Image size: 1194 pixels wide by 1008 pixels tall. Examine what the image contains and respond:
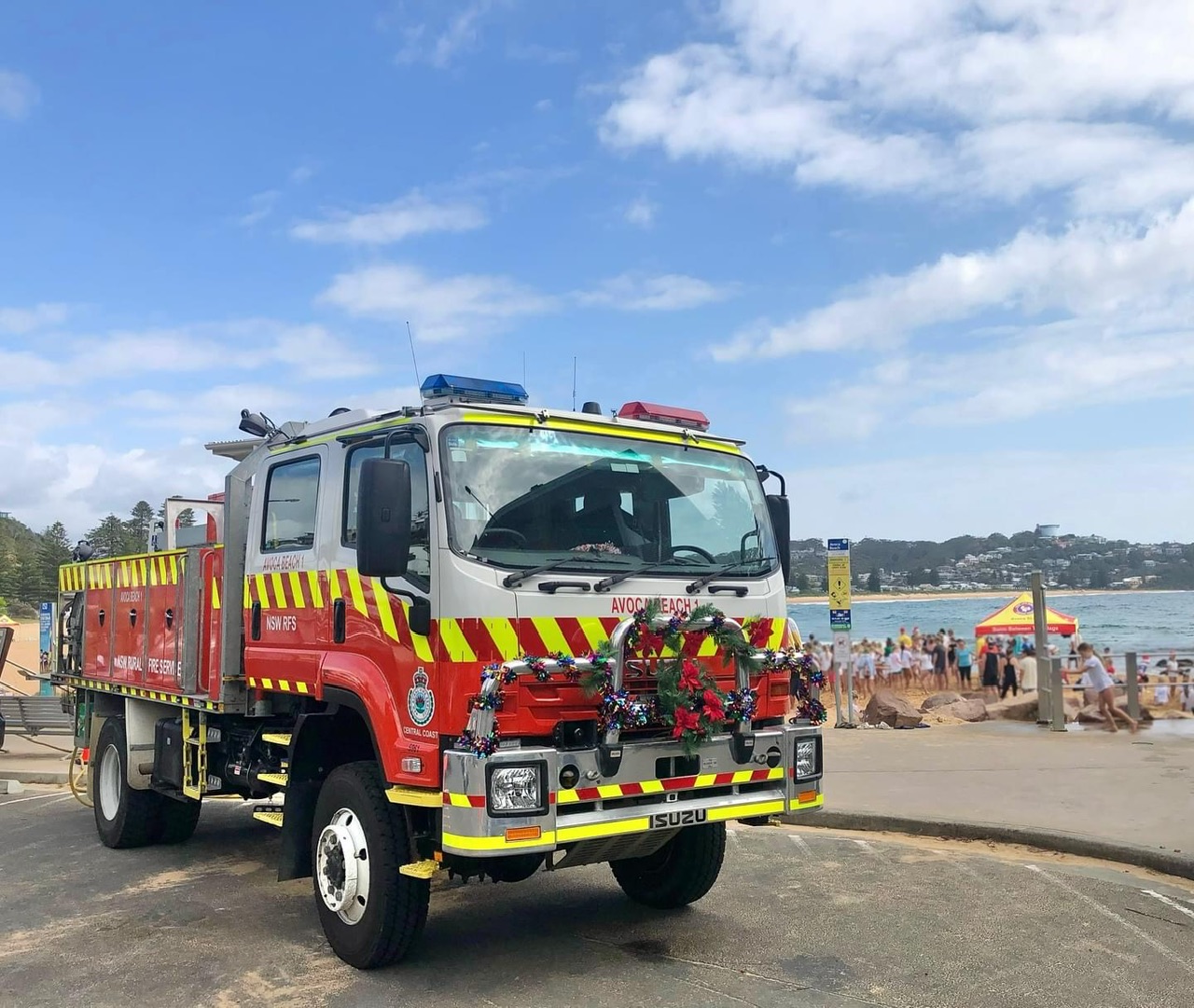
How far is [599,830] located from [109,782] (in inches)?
218

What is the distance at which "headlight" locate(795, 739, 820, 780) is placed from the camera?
585 cm

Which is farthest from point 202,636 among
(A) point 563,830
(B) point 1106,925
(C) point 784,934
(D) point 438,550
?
(B) point 1106,925

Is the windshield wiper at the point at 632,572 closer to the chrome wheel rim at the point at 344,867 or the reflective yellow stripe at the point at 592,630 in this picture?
the reflective yellow stripe at the point at 592,630

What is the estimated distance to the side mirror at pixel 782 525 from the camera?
6.54 m

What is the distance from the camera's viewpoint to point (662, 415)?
6.37 m

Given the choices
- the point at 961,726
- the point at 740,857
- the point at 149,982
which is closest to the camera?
the point at 149,982

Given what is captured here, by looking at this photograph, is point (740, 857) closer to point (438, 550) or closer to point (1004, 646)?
point (438, 550)

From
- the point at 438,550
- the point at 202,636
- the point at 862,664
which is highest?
the point at 438,550

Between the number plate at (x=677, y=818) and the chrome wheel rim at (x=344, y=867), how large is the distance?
1422mm

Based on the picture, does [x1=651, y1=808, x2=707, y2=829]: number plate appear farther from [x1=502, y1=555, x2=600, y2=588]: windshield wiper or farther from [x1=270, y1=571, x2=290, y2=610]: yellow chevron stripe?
[x1=270, y1=571, x2=290, y2=610]: yellow chevron stripe

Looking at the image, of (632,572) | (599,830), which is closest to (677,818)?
(599,830)

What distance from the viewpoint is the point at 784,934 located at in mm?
6125

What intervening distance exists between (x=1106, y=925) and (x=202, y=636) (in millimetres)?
5725

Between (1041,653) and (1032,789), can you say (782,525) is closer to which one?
(1032,789)
